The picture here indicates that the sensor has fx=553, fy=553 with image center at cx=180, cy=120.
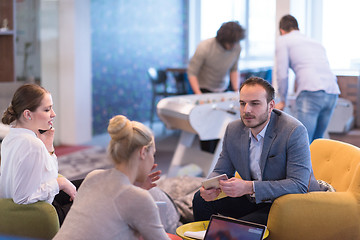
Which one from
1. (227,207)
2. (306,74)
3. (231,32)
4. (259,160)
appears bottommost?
(227,207)

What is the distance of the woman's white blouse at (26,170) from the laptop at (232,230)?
716mm

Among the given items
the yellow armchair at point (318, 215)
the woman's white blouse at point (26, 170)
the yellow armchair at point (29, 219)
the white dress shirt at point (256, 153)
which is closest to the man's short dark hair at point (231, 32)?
the white dress shirt at point (256, 153)

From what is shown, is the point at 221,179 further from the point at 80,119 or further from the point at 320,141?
the point at 80,119

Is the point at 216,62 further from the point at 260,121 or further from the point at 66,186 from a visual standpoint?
the point at 66,186

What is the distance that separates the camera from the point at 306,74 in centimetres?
444

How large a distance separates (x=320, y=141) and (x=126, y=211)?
1.57 m

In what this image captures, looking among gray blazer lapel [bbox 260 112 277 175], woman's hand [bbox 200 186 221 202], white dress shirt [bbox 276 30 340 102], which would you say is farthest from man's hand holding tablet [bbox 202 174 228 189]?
white dress shirt [bbox 276 30 340 102]

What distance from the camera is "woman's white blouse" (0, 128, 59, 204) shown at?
7.68 ft

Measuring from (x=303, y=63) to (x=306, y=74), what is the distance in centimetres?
9

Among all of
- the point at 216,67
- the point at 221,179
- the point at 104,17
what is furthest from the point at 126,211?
the point at 104,17

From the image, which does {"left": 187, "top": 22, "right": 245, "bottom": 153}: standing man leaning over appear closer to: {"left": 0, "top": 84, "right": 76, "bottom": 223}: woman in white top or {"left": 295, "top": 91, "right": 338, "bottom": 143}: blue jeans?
{"left": 295, "top": 91, "right": 338, "bottom": 143}: blue jeans

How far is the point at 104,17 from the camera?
785 centimetres

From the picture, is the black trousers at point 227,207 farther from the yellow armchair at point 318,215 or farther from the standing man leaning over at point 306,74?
the standing man leaning over at point 306,74

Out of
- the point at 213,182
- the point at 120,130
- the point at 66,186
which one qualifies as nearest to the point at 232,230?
the point at 213,182
